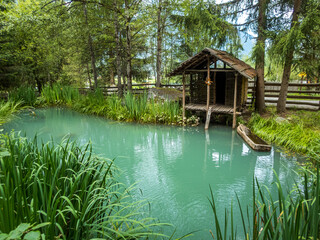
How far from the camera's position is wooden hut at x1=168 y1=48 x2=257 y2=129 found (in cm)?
863

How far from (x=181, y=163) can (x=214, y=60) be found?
511 centimetres

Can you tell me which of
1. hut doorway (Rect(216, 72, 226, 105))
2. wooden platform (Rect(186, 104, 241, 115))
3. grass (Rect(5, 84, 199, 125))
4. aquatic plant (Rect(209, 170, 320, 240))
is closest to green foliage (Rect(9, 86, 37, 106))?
grass (Rect(5, 84, 199, 125))

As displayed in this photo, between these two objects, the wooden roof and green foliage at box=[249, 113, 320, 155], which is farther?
the wooden roof

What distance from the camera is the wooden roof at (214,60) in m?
7.96

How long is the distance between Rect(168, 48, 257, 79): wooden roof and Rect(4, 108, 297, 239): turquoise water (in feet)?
7.31

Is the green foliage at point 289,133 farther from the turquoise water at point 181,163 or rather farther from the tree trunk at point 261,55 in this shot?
the tree trunk at point 261,55

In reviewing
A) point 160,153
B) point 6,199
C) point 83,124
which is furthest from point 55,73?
point 6,199

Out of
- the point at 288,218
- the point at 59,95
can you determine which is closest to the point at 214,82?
the point at 288,218

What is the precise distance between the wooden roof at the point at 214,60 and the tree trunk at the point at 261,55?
0.43 m

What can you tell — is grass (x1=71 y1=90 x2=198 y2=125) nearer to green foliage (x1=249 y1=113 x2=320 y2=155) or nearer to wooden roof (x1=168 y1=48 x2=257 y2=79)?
wooden roof (x1=168 y1=48 x2=257 y2=79)

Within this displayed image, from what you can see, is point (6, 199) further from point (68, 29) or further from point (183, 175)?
point (68, 29)

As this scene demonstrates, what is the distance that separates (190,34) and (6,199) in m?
10.5

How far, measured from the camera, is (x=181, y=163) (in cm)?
564

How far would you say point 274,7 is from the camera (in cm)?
922
